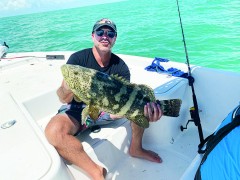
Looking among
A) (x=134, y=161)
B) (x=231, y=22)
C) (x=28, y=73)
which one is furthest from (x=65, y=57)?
(x=231, y=22)

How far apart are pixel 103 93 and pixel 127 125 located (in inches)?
50.5

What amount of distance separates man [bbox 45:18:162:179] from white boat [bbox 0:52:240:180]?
155 mm

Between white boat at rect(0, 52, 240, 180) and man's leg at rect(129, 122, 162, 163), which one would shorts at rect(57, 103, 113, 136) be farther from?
man's leg at rect(129, 122, 162, 163)

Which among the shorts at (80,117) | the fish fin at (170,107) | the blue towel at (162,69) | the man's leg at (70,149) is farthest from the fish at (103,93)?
the blue towel at (162,69)

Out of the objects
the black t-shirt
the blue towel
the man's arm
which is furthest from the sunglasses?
the blue towel

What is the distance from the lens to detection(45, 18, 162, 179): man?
258 cm

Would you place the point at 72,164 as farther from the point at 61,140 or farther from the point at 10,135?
the point at 10,135

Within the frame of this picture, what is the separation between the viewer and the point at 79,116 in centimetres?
297

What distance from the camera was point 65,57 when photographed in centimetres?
567

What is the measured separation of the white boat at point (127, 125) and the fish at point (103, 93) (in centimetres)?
56

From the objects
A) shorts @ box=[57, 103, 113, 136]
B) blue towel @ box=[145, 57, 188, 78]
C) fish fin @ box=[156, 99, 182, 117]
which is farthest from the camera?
blue towel @ box=[145, 57, 188, 78]

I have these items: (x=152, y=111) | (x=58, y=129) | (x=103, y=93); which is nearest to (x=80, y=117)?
(x=58, y=129)

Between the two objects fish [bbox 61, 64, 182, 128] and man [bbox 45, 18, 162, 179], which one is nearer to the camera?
fish [bbox 61, 64, 182, 128]

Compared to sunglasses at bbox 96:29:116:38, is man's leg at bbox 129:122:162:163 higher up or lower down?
lower down
